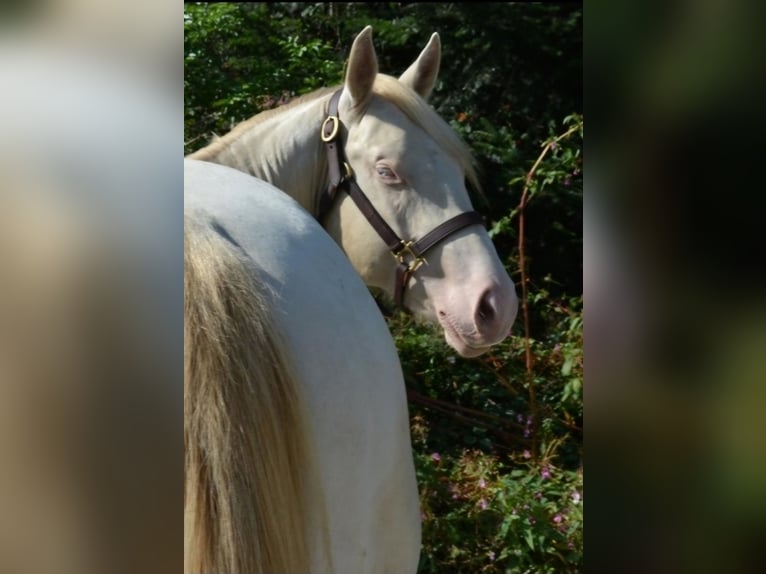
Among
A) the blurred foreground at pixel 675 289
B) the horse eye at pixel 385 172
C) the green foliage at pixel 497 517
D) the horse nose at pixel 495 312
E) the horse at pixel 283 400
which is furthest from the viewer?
the green foliage at pixel 497 517

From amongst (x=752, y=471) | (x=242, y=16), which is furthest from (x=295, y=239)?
(x=242, y=16)

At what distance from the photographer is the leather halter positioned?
1739 mm

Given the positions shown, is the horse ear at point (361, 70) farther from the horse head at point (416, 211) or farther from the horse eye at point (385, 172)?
the horse eye at point (385, 172)

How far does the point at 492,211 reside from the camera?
11.7 ft

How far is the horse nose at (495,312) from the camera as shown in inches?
65.9

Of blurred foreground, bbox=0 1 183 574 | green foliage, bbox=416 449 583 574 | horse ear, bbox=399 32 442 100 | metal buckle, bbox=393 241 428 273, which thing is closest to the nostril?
metal buckle, bbox=393 241 428 273

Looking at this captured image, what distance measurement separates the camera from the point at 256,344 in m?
0.85

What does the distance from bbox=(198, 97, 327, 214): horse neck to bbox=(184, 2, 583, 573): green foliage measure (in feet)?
2.55

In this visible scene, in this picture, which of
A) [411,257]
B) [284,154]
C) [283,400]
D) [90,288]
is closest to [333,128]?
[284,154]

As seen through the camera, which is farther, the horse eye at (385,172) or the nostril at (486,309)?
the horse eye at (385,172)

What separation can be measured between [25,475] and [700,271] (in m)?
0.31

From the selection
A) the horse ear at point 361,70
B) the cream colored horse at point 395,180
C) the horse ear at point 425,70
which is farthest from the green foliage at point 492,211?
the horse ear at point 361,70

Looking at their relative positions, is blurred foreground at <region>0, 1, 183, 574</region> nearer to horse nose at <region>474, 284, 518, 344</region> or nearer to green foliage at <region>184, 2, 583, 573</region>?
horse nose at <region>474, 284, 518, 344</region>

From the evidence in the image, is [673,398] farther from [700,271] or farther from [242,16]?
[242,16]
